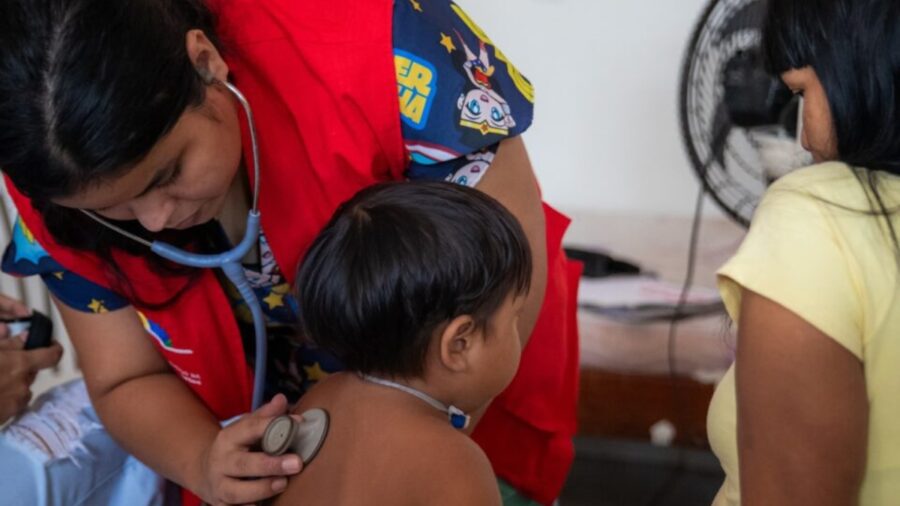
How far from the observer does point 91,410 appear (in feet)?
4.74

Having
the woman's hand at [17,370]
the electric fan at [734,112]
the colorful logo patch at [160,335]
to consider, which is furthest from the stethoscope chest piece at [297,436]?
the electric fan at [734,112]

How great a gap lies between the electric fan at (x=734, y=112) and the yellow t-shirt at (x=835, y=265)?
3.26 ft

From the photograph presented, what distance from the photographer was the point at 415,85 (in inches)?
44.1

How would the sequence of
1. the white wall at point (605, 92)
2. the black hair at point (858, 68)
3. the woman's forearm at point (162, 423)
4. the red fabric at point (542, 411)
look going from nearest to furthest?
the black hair at point (858, 68)
the woman's forearm at point (162, 423)
the red fabric at point (542, 411)
the white wall at point (605, 92)

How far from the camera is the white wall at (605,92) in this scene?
2549mm

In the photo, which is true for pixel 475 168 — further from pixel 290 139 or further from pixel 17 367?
pixel 17 367

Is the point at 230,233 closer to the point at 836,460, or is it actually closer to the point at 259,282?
the point at 259,282

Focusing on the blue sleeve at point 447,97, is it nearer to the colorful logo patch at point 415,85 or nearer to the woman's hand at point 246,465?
the colorful logo patch at point 415,85

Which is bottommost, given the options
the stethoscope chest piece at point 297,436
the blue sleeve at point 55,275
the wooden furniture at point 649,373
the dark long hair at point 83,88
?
the wooden furniture at point 649,373

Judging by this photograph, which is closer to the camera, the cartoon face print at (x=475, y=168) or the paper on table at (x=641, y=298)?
the cartoon face print at (x=475, y=168)

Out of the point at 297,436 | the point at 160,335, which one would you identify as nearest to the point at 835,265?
the point at 297,436

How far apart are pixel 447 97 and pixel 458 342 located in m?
0.28

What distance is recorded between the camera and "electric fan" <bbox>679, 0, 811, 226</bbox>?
1928 millimetres

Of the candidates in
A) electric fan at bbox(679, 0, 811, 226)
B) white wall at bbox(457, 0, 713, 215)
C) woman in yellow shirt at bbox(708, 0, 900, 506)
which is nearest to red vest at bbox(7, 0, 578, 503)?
woman in yellow shirt at bbox(708, 0, 900, 506)
